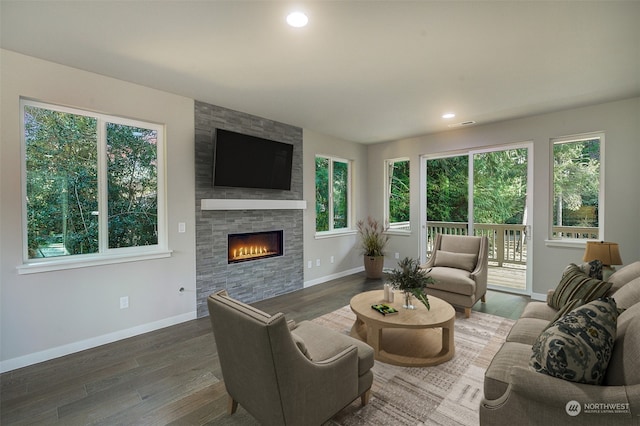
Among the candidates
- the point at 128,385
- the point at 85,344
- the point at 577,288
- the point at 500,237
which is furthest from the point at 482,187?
the point at 85,344

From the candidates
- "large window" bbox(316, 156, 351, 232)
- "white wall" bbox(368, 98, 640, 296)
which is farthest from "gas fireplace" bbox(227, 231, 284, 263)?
"white wall" bbox(368, 98, 640, 296)

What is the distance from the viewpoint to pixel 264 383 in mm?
1480

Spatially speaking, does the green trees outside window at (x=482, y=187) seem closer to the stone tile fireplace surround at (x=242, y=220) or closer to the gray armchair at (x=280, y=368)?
the stone tile fireplace surround at (x=242, y=220)

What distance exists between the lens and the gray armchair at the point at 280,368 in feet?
4.56

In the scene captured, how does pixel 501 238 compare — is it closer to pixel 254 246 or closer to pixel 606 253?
pixel 606 253

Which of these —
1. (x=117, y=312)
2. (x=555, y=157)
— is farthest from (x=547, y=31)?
(x=117, y=312)

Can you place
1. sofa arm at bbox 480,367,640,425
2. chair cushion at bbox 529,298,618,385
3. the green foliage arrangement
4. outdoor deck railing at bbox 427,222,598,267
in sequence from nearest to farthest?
sofa arm at bbox 480,367,640,425 → chair cushion at bbox 529,298,618,385 → outdoor deck railing at bbox 427,222,598,267 → the green foliage arrangement

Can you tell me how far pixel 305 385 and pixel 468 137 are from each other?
4777 millimetres

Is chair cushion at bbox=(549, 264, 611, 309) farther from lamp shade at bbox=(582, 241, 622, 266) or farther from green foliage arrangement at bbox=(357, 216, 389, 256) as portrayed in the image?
green foliage arrangement at bbox=(357, 216, 389, 256)

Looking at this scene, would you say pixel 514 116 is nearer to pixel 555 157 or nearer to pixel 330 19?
pixel 555 157

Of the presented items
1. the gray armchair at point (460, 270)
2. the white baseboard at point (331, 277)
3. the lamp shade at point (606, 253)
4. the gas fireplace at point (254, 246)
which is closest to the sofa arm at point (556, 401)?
Result: the gray armchair at point (460, 270)

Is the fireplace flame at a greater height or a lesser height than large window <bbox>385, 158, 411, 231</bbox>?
lesser

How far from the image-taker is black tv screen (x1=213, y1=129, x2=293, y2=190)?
367cm

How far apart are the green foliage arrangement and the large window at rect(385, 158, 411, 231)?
250 mm
